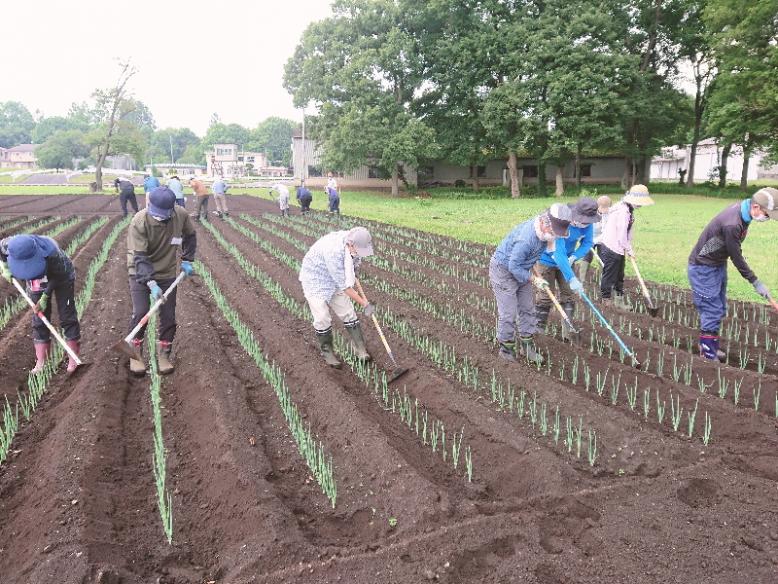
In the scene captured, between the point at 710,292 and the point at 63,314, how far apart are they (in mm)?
5958

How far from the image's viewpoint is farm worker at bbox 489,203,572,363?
507cm

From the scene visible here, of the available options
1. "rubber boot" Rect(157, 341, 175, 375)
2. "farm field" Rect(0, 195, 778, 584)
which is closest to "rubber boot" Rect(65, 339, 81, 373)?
"farm field" Rect(0, 195, 778, 584)

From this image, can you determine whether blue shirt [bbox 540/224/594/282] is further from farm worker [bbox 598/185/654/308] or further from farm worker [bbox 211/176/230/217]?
farm worker [bbox 211/176/230/217]

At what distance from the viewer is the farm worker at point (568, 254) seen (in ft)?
19.1

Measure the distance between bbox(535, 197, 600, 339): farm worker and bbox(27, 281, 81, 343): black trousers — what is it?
443cm

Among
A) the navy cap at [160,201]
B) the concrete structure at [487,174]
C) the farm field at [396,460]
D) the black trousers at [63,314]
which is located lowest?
the farm field at [396,460]

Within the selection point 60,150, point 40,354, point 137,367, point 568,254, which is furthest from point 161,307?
point 60,150

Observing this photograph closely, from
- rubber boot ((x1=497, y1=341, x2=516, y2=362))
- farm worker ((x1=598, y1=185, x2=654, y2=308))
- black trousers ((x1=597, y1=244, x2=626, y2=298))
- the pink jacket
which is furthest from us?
black trousers ((x1=597, y1=244, x2=626, y2=298))

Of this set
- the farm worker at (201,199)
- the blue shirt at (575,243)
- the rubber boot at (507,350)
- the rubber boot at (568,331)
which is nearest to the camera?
the rubber boot at (507,350)

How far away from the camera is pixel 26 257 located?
4793mm

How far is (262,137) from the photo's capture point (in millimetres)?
112062

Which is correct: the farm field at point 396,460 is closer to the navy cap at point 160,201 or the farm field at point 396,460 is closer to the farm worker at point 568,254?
the farm worker at point 568,254

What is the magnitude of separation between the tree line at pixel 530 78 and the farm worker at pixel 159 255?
25669mm

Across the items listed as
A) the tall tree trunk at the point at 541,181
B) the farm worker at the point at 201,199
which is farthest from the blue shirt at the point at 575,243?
the tall tree trunk at the point at 541,181
